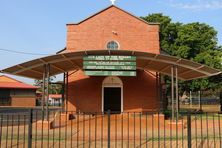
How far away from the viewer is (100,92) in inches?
1025

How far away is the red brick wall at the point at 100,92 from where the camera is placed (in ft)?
84.4

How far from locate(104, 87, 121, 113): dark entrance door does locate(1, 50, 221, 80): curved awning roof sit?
3406 mm

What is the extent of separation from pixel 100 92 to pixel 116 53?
7.29 meters

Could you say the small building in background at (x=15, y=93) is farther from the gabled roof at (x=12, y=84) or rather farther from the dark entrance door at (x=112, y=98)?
the dark entrance door at (x=112, y=98)

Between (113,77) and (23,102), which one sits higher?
(113,77)

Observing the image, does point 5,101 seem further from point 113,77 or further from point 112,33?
point 112,33

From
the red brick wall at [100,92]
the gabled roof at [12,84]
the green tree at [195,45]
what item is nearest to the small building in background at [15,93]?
the gabled roof at [12,84]

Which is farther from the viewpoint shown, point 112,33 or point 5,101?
point 5,101

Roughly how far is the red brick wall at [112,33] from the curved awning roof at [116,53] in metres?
3.02

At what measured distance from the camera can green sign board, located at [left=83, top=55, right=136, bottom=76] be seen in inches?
755

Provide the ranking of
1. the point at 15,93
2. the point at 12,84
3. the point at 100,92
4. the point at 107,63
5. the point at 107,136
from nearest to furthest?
the point at 107,136, the point at 107,63, the point at 100,92, the point at 15,93, the point at 12,84

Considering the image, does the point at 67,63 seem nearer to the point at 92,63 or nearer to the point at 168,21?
the point at 92,63

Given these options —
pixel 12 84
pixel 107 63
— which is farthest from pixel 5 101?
pixel 107 63

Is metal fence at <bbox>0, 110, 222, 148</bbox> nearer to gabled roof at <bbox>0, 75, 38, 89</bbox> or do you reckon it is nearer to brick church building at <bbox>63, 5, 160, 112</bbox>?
brick church building at <bbox>63, 5, 160, 112</bbox>
